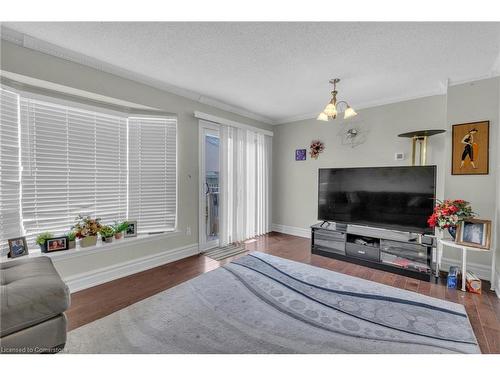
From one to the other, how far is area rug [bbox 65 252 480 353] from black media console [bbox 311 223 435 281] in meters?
0.54

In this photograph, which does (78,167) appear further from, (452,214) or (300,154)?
(452,214)

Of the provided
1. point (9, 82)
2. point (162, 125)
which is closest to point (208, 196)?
point (162, 125)

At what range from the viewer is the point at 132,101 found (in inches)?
102

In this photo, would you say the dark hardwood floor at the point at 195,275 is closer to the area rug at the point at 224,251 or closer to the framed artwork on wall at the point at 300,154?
the area rug at the point at 224,251

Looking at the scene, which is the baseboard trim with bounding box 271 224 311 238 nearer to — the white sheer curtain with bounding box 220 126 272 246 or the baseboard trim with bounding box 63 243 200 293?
the white sheer curtain with bounding box 220 126 272 246

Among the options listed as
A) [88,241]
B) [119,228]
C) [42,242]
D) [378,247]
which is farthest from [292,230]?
[42,242]

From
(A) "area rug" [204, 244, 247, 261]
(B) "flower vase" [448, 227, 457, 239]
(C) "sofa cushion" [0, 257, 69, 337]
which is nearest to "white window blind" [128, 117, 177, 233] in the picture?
(A) "area rug" [204, 244, 247, 261]

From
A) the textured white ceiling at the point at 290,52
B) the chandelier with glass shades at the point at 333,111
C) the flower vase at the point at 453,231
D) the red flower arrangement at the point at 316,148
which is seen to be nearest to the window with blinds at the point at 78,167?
the textured white ceiling at the point at 290,52

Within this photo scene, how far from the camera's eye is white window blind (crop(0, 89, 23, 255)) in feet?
6.25

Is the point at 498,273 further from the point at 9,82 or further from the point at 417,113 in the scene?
the point at 9,82

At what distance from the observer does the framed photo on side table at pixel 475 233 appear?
2.23 meters

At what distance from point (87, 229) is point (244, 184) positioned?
2.43 metres

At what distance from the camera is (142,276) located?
8.48ft
